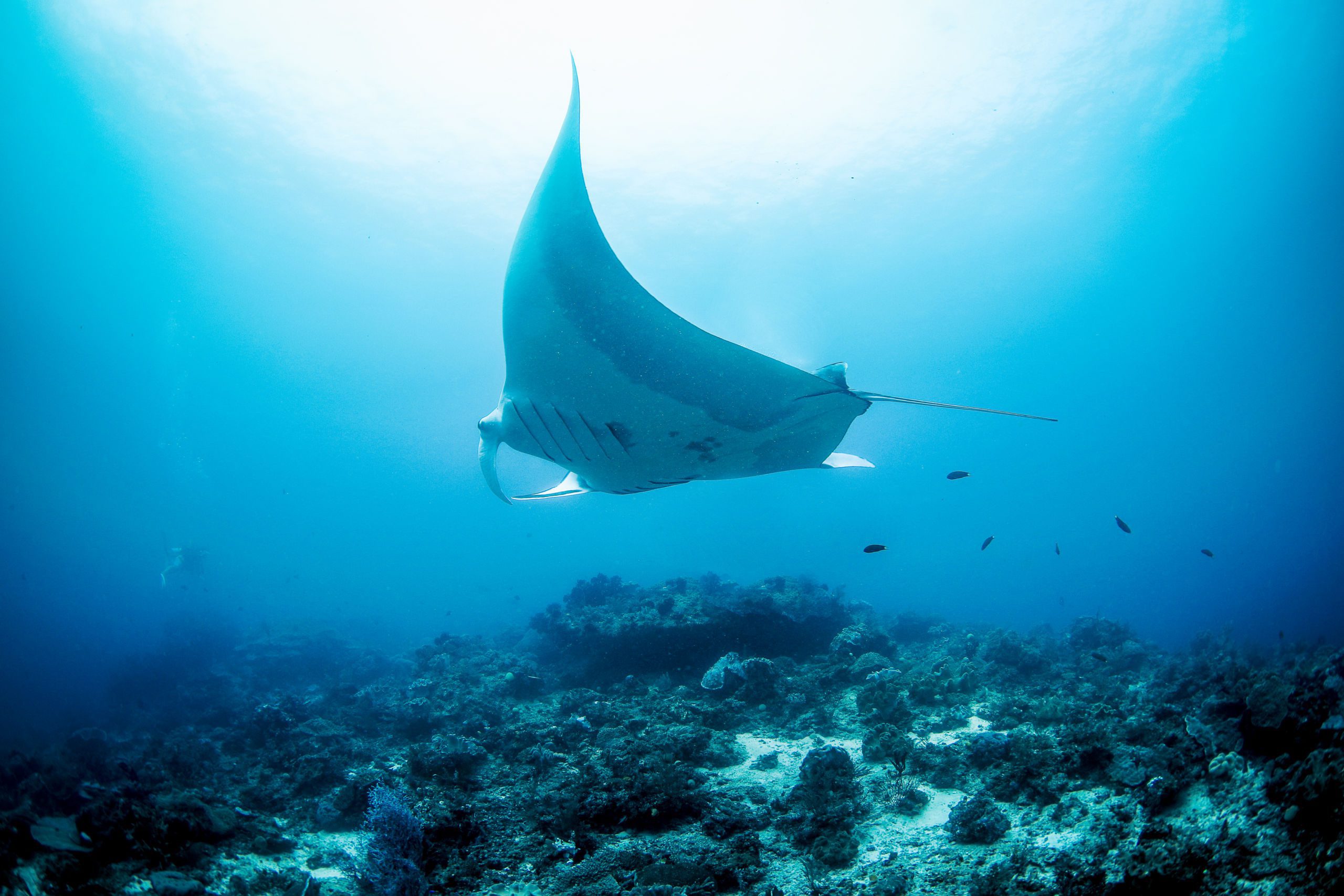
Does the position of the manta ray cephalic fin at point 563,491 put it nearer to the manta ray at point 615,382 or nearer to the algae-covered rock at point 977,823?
the manta ray at point 615,382

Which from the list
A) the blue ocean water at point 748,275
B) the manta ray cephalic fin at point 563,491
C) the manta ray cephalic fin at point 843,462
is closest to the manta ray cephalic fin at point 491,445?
the manta ray cephalic fin at point 563,491

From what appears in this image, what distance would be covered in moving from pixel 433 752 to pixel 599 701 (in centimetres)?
244

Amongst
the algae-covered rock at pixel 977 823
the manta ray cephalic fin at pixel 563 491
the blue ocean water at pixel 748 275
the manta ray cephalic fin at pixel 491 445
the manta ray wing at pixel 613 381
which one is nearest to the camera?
the manta ray wing at pixel 613 381

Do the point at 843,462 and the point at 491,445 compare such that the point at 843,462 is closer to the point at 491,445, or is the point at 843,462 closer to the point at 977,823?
the point at 977,823

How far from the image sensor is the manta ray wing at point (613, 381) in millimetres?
2672

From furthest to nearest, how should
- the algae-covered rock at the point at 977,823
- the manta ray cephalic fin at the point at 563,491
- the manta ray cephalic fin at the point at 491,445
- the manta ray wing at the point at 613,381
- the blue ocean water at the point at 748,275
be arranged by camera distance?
the blue ocean water at the point at 748,275 → the manta ray cephalic fin at the point at 563,491 → the manta ray cephalic fin at the point at 491,445 → the algae-covered rock at the point at 977,823 → the manta ray wing at the point at 613,381

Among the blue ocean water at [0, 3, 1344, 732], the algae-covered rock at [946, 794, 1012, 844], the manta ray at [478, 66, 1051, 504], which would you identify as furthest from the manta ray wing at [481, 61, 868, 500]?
the blue ocean water at [0, 3, 1344, 732]

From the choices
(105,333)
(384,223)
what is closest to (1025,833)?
(384,223)

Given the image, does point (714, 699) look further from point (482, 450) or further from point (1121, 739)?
point (482, 450)

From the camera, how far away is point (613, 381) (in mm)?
3225

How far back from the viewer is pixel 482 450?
384cm

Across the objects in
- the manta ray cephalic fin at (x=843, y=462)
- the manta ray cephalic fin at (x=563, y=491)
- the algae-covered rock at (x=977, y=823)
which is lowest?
the algae-covered rock at (x=977, y=823)

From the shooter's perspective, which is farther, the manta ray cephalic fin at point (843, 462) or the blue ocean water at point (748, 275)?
the blue ocean water at point (748, 275)

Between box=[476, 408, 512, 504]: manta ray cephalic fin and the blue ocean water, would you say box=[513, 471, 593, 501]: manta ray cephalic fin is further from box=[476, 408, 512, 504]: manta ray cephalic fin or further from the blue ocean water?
the blue ocean water
